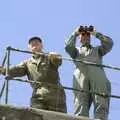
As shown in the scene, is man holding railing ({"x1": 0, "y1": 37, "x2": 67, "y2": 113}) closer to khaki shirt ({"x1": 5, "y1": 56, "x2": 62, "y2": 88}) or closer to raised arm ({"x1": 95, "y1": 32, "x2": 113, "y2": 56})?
khaki shirt ({"x1": 5, "y1": 56, "x2": 62, "y2": 88})

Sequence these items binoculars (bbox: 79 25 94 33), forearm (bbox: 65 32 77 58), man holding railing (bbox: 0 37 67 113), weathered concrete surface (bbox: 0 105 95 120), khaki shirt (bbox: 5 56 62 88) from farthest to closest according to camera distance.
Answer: binoculars (bbox: 79 25 94 33) < forearm (bbox: 65 32 77 58) < khaki shirt (bbox: 5 56 62 88) < man holding railing (bbox: 0 37 67 113) < weathered concrete surface (bbox: 0 105 95 120)

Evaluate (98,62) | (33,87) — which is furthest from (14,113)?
(98,62)

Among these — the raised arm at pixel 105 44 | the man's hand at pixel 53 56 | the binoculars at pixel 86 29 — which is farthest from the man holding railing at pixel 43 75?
the raised arm at pixel 105 44

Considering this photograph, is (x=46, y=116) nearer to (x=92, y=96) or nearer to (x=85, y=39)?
(x=92, y=96)

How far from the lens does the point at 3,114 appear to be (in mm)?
13312

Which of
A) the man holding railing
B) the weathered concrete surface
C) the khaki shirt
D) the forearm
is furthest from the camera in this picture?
the forearm

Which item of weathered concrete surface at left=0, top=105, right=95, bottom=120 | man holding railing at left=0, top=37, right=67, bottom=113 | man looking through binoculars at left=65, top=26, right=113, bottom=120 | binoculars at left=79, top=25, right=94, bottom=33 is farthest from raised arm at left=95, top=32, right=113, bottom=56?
weathered concrete surface at left=0, top=105, right=95, bottom=120

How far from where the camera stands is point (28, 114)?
13.5 metres

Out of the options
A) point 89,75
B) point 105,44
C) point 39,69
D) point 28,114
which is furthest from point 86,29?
point 28,114

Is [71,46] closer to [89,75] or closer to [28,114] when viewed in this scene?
[89,75]

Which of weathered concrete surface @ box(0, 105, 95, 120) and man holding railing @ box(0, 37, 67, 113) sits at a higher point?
man holding railing @ box(0, 37, 67, 113)

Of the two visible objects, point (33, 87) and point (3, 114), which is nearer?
point (3, 114)

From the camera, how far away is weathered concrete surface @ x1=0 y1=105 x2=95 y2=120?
13328mm

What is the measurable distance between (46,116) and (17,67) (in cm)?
165
